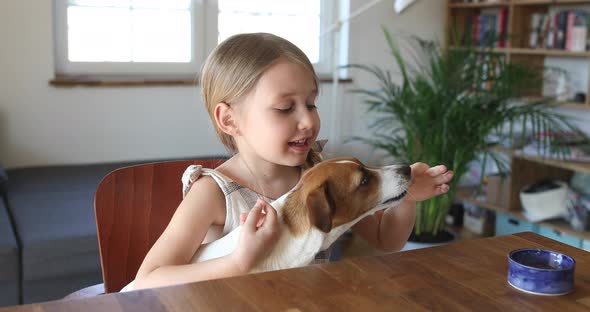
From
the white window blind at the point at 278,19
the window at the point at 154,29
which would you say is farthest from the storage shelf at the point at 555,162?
the window at the point at 154,29

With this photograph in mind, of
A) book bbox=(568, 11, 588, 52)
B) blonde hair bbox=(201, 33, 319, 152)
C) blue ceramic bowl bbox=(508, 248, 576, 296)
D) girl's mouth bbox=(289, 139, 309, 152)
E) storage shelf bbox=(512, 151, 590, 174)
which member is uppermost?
book bbox=(568, 11, 588, 52)

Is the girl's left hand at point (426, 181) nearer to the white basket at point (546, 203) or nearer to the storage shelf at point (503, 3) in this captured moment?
the white basket at point (546, 203)

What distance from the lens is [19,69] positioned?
3338mm

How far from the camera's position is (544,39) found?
3.80 meters

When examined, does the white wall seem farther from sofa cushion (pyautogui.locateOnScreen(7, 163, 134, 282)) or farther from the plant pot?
the plant pot

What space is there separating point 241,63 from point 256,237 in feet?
1.30

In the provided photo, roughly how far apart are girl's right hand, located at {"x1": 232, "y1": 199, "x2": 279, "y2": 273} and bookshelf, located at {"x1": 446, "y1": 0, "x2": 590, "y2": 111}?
2578mm

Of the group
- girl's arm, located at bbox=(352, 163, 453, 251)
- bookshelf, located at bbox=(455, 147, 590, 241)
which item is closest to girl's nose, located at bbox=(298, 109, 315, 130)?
girl's arm, located at bbox=(352, 163, 453, 251)

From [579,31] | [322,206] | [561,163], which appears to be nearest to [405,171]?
[322,206]

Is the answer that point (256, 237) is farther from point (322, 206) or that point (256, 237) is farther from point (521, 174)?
point (521, 174)

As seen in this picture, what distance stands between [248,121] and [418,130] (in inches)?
81.2

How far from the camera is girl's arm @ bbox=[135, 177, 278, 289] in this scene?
39.7 inches

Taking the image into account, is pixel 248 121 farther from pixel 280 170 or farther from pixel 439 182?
pixel 439 182

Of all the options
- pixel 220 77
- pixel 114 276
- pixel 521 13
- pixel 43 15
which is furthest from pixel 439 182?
pixel 521 13
